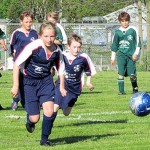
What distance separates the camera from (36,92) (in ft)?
30.7

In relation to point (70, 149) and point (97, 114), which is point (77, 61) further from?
point (70, 149)

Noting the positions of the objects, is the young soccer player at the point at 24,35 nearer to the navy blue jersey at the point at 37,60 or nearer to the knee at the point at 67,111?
the knee at the point at 67,111

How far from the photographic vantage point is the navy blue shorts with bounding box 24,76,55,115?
30.4 ft

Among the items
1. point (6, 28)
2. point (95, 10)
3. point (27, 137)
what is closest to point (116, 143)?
point (27, 137)

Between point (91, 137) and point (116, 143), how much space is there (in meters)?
0.75

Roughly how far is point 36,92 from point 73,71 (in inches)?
82.5

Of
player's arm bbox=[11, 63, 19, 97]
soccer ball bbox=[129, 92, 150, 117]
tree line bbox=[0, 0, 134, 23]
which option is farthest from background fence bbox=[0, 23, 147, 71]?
player's arm bbox=[11, 63, 19, 97]

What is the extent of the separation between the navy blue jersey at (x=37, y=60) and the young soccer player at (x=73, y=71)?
5.75 ft

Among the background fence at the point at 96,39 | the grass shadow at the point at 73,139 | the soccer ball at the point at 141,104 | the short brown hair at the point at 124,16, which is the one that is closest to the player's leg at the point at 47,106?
the grass shadow at the point at 73,139

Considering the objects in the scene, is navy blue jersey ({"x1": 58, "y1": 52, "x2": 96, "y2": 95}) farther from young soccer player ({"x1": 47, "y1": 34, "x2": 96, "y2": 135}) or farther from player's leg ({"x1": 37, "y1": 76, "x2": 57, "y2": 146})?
player's leg ({"x1": 37, "y1": 76, "x2": 57, "y2": 146})

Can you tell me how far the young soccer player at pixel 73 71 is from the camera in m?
11.2

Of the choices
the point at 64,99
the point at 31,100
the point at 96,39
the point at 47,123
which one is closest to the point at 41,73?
the point at 31,100

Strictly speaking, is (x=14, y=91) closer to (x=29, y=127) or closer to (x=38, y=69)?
(x=38, y=69)

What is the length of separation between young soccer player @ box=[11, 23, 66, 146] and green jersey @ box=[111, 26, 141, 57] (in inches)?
286
